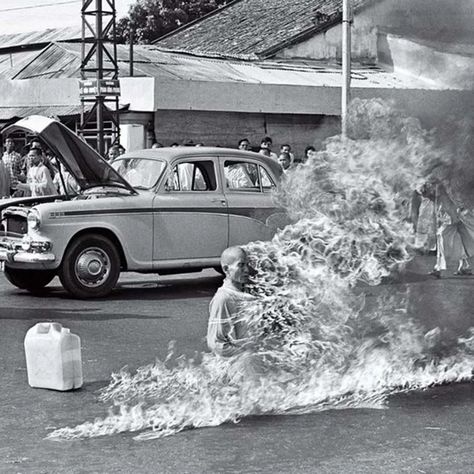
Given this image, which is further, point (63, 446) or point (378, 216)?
point (378, 216)

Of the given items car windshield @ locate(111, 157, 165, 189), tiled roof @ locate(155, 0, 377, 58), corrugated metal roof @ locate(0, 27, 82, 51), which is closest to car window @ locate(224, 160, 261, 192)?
car windshield @ locate(111, 157, 165, 189)

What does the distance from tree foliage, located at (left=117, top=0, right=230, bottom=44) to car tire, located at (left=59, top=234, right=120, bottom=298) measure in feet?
128

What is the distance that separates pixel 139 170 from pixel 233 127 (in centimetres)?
1743

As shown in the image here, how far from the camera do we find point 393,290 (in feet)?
23.7

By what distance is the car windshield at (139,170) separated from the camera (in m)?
12.6

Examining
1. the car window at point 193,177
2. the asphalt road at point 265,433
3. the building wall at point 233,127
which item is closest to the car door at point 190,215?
the car window at point 193,177

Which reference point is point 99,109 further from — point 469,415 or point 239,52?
point 469,415

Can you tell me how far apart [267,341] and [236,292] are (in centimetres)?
43

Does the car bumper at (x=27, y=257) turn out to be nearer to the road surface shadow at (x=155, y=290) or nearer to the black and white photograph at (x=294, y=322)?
the black and white photograph at (x=294, y=322)

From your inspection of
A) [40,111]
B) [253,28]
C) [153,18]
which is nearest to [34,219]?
[40,111]

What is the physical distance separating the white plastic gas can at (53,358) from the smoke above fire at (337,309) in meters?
0.29

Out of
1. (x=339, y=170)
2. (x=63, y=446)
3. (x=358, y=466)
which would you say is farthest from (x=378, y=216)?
(x=63, y=446)

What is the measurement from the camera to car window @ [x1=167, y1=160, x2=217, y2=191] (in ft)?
41.2

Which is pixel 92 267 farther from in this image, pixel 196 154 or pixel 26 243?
pixel 196 154
